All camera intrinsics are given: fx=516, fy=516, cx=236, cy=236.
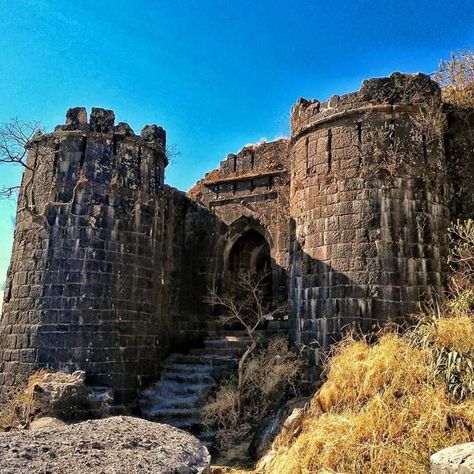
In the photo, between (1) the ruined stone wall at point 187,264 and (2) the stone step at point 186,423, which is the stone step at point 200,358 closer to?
(1) the ruined stone wall at point 187,264

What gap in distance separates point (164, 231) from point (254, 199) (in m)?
3.02

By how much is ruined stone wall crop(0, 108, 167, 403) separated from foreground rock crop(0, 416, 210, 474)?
3.69 metres

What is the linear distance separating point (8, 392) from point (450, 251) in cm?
895

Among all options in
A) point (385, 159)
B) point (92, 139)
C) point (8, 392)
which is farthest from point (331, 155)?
point (8, 392)

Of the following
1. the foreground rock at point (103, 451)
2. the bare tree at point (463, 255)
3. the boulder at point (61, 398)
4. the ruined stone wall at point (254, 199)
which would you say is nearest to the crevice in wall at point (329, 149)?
the bare tree at point (463, 255)

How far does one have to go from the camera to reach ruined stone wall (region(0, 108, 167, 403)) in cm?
1039

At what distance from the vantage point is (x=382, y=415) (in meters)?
6.97

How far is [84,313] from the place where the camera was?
34.4ft

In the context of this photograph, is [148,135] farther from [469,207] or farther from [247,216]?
[469,207]

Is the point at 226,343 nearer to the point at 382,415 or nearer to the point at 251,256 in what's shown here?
the point at 251,256

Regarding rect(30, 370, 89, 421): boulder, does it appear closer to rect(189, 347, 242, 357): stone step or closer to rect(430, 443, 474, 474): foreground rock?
rect(189, 347, 242, 357): stone step

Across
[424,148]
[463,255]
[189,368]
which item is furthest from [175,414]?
[424,148]

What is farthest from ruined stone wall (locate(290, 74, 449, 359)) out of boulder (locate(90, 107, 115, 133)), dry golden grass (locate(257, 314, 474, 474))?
boulder (locate(90, 107, 115, 133))

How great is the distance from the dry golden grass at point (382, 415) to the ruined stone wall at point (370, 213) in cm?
102
